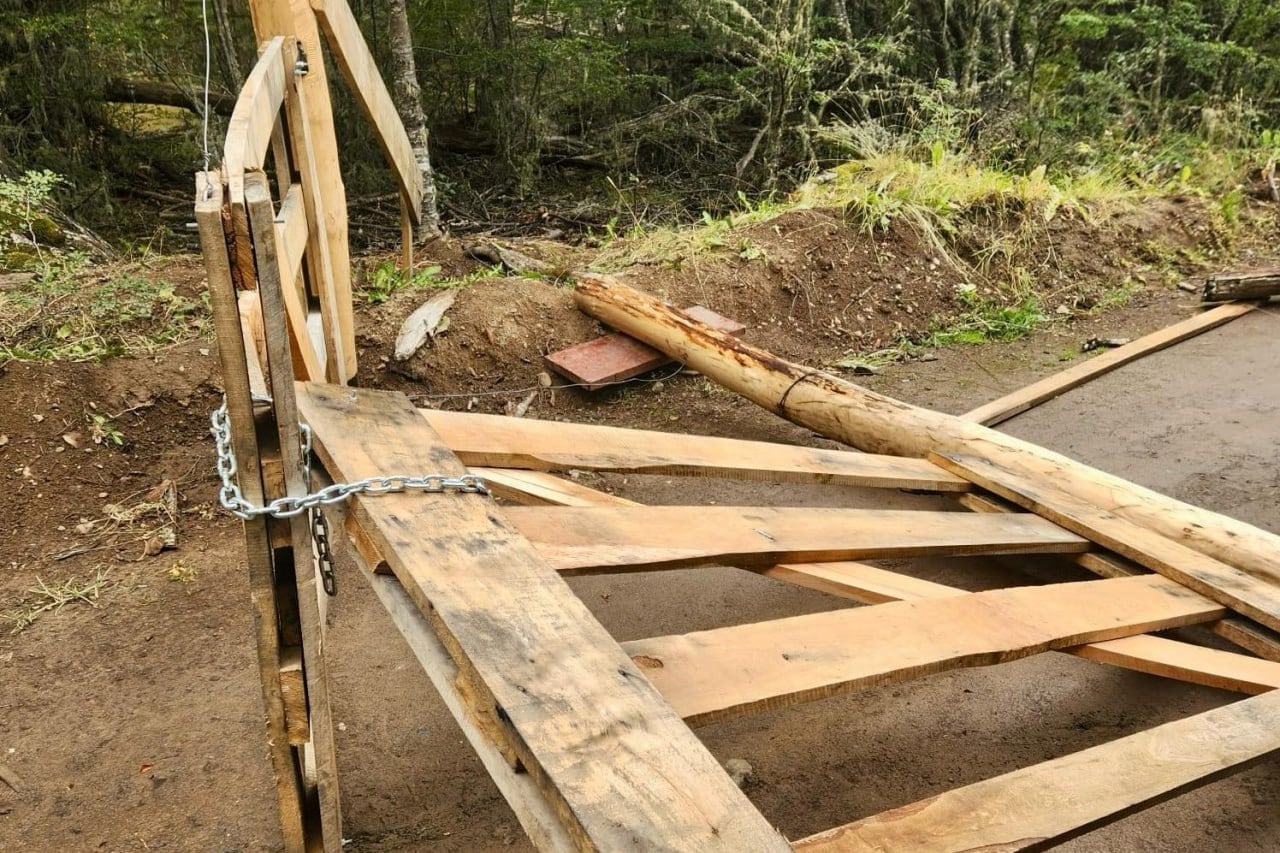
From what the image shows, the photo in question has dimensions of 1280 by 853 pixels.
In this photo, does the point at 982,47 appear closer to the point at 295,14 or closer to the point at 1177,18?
the point at 1177,18

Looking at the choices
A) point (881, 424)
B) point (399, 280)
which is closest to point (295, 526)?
point (881, 424)

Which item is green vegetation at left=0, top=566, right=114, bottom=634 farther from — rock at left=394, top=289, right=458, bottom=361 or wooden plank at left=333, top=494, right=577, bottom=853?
wooden plank at left=333, top=494, right=577, bottom=853

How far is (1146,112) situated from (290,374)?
11.3 m

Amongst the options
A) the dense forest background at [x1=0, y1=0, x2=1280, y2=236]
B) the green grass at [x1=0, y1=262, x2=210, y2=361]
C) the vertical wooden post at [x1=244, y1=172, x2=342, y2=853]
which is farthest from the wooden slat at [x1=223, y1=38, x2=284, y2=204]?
the dense forest background at [x1=0, y1=0, x2=1280, y2=236]

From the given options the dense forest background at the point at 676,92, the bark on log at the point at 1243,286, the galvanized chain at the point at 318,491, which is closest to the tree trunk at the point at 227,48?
the dense forest background at the point at 676,92

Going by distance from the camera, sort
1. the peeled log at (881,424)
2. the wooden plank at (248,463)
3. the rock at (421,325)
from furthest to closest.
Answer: the rock at (421,325)
the peeled log at (881,424)
the wooden plank at (248,463)

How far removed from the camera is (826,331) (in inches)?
242

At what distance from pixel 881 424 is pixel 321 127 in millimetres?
2686

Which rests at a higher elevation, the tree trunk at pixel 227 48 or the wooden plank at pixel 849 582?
the tree trunk at pixel 227 48

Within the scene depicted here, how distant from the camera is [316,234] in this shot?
10.5ft

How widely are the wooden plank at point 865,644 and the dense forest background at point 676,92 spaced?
19.7ft

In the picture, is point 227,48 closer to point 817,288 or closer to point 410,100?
point 410,100

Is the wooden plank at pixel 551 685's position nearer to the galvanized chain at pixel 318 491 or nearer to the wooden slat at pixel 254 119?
the galvanized chain at pixel 318 491

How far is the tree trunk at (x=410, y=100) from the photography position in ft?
22.4
